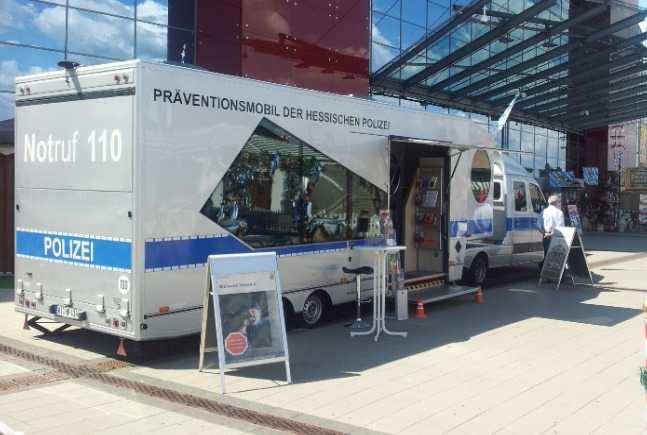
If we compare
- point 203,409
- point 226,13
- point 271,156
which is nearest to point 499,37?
point 226,13

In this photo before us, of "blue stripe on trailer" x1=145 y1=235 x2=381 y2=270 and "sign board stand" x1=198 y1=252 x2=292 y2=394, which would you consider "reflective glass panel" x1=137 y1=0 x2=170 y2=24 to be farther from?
"sign board stand" x1=198 y1=252 x2=292 y2=394

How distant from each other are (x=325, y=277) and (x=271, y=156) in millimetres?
1762

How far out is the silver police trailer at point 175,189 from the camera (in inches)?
256

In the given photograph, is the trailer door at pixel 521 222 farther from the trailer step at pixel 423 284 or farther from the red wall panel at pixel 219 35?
the red wall panel at pixel 219 35

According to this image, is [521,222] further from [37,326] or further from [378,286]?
[37,326]

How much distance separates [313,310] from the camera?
8664mm

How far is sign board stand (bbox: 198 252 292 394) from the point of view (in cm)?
624

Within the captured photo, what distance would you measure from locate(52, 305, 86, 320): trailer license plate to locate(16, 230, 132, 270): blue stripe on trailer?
0.49 m

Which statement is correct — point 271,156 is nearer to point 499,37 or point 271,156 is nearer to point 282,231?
point 282,231

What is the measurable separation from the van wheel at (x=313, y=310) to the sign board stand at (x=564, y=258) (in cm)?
581

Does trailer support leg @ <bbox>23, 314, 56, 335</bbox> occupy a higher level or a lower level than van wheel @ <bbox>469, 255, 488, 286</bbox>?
lower

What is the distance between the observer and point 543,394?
236 inches

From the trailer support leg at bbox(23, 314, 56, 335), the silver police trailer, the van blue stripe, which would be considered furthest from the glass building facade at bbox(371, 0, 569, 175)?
the trailer support leg at bbox(23, 314, 56, 335)

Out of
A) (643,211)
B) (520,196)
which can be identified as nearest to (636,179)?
(643,211)
